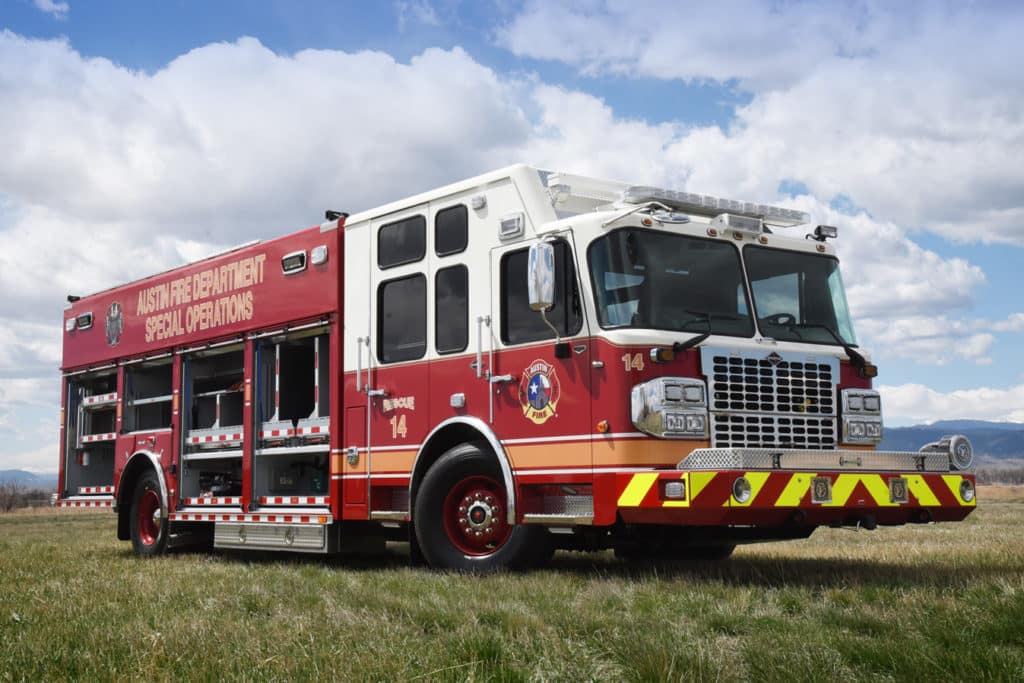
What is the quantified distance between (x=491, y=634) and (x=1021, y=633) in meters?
2.46

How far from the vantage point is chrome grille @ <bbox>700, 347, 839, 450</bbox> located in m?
7.98

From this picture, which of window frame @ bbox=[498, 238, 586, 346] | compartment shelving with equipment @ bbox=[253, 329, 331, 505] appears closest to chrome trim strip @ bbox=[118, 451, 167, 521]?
compartment shelving with equipment @ bbox=[253, 329, 331, 505]

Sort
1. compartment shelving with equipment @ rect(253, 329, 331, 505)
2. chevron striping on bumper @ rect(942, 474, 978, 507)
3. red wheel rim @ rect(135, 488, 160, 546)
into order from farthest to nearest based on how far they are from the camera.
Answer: red wheel rim @ rect(135, 488, 160, 546), compartment shelving with equipment @ rect(253, 329, 331, 505), chevron striping on bumper @ rect(942, 474, 978, 507)

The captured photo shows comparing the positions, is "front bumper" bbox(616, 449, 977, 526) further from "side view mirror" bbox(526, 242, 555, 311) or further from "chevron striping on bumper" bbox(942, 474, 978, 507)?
"side view mirror" bbox(526, 242, 555, 311)

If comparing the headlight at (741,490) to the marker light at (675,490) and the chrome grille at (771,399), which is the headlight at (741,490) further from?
the chrome grille at (771,399)

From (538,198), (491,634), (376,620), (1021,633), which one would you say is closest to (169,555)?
(538,198)

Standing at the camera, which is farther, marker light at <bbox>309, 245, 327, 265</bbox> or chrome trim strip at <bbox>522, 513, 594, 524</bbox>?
marker light at <bbox>309, 245, 327, 265</bbox>

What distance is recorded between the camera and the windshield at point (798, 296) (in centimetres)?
865

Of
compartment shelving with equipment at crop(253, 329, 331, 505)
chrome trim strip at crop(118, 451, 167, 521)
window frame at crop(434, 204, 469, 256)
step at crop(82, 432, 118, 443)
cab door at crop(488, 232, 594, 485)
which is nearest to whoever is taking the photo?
cab door at crop(488, 232, 594, 485)

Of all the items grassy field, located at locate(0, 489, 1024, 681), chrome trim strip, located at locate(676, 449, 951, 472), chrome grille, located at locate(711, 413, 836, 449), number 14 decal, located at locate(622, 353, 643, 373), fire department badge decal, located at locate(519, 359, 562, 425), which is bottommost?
grassy field, located at locate(0, 489, 1024, 681)

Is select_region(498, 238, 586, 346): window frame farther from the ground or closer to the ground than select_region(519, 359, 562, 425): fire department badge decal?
farther from the ground

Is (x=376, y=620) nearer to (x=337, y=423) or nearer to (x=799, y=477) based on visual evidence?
(x=799, y=477)

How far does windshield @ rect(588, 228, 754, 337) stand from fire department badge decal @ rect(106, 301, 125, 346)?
8.16m

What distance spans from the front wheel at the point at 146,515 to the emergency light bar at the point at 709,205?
7.38 metres
